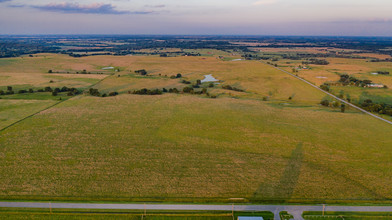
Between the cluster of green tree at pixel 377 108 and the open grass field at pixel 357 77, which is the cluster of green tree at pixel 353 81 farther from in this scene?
the cluster of green tree at pixel 377 108

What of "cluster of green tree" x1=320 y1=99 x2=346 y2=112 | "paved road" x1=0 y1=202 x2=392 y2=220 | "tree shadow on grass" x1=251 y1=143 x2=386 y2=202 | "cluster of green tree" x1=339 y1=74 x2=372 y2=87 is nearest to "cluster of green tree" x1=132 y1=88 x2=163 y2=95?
"cluster of green tree" x1=320 y1=99 x2=346 y2=112

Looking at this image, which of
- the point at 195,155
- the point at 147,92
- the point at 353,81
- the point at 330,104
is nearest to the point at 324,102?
the point at 330,104

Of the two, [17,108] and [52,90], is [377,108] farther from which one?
[52,90]

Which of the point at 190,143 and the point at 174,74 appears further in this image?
the point at 174,74

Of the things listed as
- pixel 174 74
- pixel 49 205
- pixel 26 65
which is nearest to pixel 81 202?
pixel 49 205

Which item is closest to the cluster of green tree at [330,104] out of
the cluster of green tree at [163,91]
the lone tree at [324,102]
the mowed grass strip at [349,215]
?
the lone tree at [324,102]

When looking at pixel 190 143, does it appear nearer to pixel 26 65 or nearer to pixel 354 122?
pixel 354 122

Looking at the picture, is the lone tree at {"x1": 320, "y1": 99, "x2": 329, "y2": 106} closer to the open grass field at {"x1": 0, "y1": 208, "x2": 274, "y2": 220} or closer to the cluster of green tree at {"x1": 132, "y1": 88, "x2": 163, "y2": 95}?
the cluster of green tree at {"x1": 132, "y1": 88, "x2": 163, "y2": 95}
